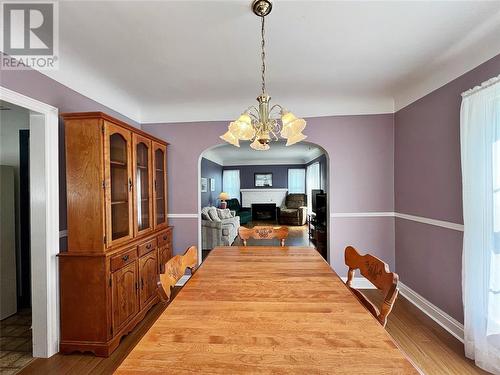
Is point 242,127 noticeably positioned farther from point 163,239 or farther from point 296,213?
point 296,213

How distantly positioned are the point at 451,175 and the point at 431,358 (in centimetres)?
157

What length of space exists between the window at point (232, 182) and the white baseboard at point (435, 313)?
748 centimetres

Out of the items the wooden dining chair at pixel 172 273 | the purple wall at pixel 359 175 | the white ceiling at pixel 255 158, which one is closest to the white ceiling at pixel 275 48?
the purple wall at pixel 359 175

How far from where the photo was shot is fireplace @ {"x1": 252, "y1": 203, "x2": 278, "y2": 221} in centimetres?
964

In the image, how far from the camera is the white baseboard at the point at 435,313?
2.16 metres

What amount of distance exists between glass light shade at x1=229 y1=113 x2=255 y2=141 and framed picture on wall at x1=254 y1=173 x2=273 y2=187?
8.33m

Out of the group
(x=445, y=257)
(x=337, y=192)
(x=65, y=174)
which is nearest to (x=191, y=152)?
(x=65, y=174)

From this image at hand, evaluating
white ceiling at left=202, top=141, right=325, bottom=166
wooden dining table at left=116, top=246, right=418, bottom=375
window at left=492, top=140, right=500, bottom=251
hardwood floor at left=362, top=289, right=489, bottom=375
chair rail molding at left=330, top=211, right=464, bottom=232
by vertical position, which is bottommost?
hardwood floor at left=362, top=289, right=489, bottom=375

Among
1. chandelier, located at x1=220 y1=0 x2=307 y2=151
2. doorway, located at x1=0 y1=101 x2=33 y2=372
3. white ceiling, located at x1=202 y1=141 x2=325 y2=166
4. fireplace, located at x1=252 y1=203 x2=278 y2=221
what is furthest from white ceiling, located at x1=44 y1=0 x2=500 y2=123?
fireplace, located at x1=252 y1=203 x2=278 y2=221

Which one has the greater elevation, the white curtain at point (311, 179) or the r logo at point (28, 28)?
the r logo at point (28, 28)

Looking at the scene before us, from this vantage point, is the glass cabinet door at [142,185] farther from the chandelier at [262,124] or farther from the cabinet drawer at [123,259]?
the chandelier at [262,124]

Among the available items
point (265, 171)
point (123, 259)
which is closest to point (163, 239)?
point (123, 259)

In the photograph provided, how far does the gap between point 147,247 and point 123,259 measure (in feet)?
1.41

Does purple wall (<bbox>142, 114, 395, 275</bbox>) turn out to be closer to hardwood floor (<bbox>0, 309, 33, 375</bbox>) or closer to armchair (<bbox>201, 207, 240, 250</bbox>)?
armchair (<bbox>201, 207, 240, 250</bbox>)
